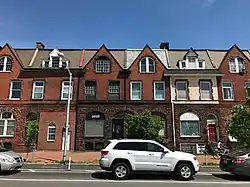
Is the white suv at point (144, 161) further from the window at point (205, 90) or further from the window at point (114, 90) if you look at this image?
the window at point (205, 90)

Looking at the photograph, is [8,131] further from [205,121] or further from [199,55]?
[199,55]

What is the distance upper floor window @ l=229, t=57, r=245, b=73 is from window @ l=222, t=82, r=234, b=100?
69.1 inches

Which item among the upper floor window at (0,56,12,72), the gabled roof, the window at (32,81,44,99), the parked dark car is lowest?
the parked dark car

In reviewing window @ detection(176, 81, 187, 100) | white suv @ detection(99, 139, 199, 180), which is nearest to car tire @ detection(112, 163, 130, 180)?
white suv @ detection(99, 139, 199, 180)

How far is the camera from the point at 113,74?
31.1m

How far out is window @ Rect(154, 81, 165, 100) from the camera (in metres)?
30.5

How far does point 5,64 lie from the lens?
31188mm

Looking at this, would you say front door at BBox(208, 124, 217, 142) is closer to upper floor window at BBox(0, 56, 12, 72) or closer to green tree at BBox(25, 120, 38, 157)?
green tree at BBox(25, 120, 38, 157)

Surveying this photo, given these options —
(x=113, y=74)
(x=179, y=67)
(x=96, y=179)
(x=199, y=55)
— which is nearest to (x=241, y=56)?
(x=199, y=55)

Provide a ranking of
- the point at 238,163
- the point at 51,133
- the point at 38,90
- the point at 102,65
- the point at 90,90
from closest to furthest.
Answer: the point at 238,163
the point at 51,133
the point at 38,90
the point at 90,90
the point at 102,65

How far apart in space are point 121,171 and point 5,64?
24.3 metres

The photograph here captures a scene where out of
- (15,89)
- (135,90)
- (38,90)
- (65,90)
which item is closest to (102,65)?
(135,90)

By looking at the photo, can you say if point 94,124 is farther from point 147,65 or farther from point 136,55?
point 136,55

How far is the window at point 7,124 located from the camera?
29.3 m
